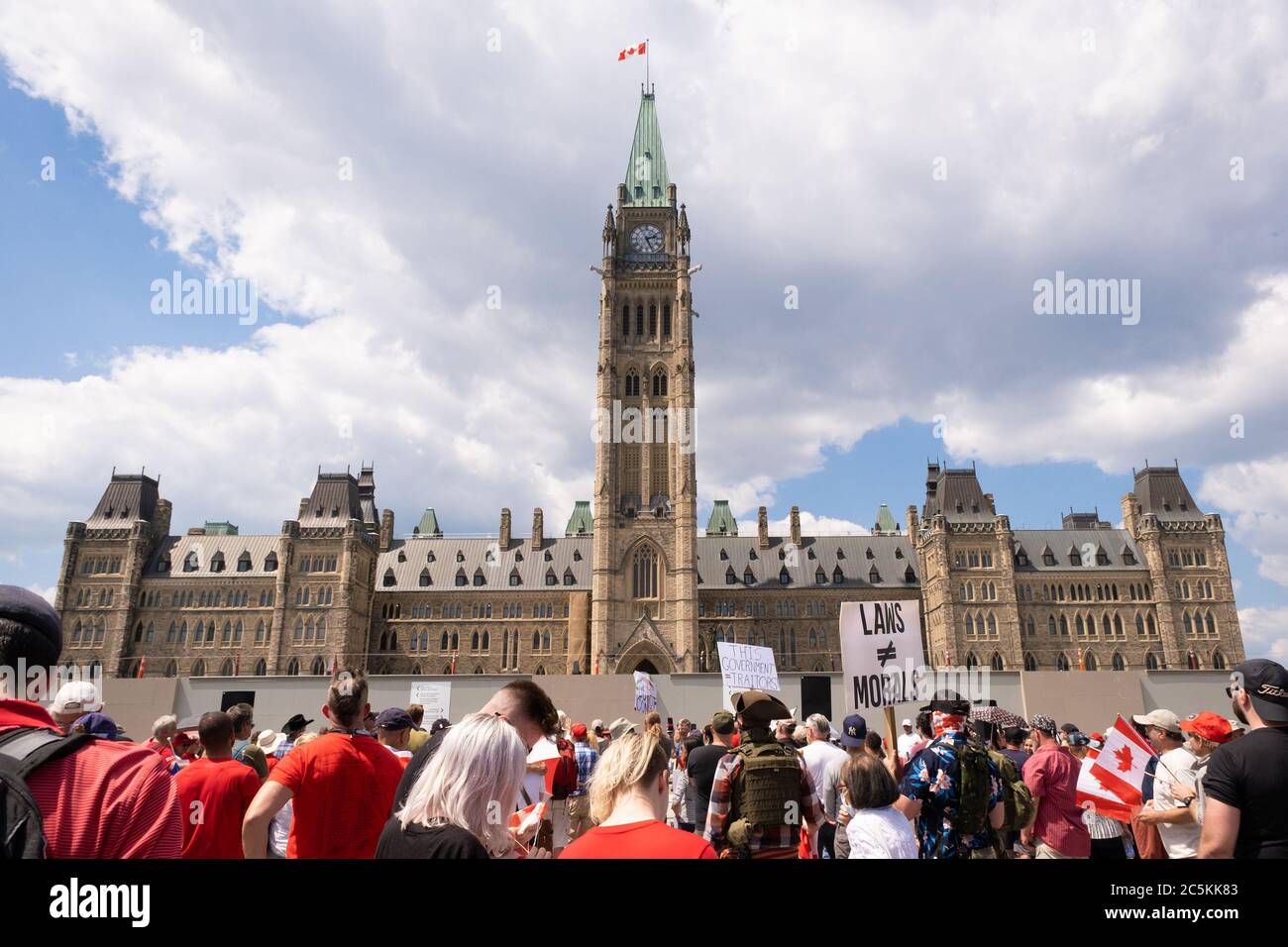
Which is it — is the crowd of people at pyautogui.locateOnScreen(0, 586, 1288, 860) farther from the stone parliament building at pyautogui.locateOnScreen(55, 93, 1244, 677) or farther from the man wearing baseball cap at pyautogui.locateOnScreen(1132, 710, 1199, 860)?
the stone parliament building at pyautogui.locateOnScreen(55, 93, 1244, 677)

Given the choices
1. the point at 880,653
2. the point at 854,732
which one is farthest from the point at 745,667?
the point at 854,732

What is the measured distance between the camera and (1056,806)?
7.45 metres

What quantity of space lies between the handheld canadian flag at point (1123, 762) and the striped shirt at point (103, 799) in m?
7.41

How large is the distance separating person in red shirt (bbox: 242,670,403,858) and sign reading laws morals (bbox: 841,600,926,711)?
632 cm

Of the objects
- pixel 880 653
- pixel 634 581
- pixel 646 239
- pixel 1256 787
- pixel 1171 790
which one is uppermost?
pixel 646 239

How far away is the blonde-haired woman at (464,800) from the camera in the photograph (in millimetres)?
3051

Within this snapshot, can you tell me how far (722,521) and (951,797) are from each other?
79669 mm

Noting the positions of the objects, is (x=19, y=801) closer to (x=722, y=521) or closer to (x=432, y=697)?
(x=432, y=697)

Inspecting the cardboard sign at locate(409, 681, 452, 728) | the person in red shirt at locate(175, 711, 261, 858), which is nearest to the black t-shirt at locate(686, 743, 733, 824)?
the person in red shirt at locate(175, 711, 261, 858)

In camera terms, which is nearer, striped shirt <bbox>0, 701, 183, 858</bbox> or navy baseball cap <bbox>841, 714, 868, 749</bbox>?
striped shirt <bbox>0, 701, 183, 858</bbox>

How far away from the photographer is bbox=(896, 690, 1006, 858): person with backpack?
5.99 m

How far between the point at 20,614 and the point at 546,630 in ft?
221
